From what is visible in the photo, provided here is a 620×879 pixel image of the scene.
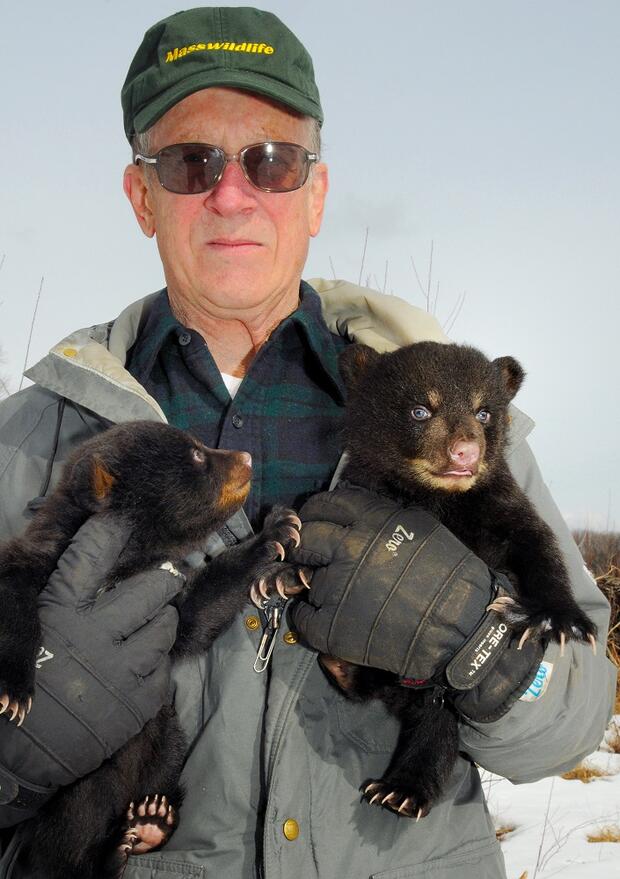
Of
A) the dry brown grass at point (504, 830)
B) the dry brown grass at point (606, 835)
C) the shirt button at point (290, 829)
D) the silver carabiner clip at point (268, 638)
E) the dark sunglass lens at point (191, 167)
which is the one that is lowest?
the dry brown grass at point (504, 830)

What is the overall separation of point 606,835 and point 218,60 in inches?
229

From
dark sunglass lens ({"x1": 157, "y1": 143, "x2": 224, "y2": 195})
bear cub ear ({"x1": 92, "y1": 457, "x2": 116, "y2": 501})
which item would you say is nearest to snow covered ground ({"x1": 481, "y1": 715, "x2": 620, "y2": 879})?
bear cub ear ({"x1": 92, "y1": 457, "x2": 116, "y2": 501})

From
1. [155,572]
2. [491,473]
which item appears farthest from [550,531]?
[155,572]

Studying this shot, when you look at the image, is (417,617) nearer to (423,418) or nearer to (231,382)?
(423,418)

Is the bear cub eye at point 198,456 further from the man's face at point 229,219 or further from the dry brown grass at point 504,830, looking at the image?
the dry brown grass at point 504,830

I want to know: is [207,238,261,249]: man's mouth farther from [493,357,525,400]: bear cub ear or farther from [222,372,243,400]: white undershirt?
[493,357,525,400]: bear cub ear

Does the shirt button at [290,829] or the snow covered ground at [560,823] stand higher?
the shirt button at [290,829]

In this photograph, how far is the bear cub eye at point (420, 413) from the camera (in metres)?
3.87

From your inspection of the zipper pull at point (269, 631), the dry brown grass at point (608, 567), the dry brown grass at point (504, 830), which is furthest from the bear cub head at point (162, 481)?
the dry brown grass at point (608, 567)

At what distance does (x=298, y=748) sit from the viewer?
3.28 m

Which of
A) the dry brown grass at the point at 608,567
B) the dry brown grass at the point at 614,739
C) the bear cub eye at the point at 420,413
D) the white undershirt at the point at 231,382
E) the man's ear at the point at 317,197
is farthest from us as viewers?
the dry brown grass at the point at 608,567

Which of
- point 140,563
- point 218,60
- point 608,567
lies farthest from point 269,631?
point 608,567

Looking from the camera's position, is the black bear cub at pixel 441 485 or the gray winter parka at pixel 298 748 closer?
the gray winter parka at pixel 298 748

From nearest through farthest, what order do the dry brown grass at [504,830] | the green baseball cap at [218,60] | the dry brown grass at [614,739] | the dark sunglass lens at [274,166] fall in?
the green baseball cap at [218,60]
the dark sunglass lens at [274,166]
the dry brown grass at [504,830]
the dry brown grass at [614,739]
